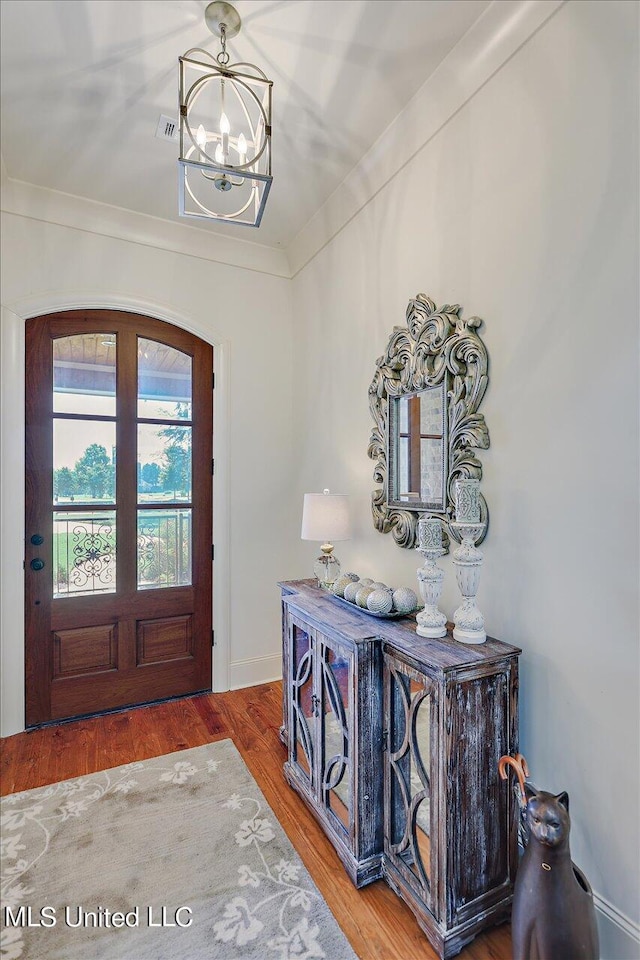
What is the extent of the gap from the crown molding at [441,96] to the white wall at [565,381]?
1.9 inches

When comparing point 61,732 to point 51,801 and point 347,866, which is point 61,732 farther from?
point 347,866

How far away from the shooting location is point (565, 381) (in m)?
1.42

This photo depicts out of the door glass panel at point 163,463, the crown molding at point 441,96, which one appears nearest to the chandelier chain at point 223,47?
the crown molding at point 441,96

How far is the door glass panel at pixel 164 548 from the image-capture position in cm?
289

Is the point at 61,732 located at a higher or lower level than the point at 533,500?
lower

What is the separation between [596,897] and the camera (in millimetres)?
1317

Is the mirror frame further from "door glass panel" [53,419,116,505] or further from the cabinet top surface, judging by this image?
"door glass panel" [53,419,116,505]

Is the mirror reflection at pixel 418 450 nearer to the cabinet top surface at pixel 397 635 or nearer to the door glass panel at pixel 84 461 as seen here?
the cabinet top surface at pixel 397 635

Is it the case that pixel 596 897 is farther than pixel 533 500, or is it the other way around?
pixel 533 500

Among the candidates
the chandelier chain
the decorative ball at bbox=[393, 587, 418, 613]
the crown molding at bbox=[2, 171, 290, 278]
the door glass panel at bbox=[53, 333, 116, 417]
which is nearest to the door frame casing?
the door glass panel at bbox=[53, 333, 116, 417]

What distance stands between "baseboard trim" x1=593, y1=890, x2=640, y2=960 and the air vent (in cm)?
319

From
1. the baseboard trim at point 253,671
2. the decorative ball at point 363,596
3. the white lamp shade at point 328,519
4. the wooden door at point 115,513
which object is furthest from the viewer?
the baseboard trim at point 253,671

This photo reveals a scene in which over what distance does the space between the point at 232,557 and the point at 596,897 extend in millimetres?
2330

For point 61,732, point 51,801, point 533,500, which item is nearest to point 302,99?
point 533,500
